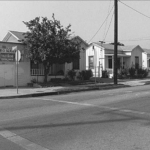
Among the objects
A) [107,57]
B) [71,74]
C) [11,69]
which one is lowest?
[71,74]

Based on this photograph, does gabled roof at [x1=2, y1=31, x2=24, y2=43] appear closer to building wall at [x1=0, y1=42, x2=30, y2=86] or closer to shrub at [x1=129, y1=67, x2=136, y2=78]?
building wall at [x1=0, y1=42, x2=30, y2=86]

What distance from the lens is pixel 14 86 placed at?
1814 centimetres

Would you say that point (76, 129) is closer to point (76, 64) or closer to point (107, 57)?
point (76, 64)

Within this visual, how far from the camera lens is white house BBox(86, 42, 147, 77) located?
30.0 meters

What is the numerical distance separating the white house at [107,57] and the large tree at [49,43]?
10.5 metres

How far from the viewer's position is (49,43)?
55.7 ft

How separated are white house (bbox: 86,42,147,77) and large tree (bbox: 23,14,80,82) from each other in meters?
10.5

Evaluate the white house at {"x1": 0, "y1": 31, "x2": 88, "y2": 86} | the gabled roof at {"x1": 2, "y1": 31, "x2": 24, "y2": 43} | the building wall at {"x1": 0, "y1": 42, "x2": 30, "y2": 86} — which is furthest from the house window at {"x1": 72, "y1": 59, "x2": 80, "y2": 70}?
the gabled roof at {"x1": 2, "y1": 31, "x2": 24, "y2": 43}

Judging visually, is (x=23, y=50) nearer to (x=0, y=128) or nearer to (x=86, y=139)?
(x=0, y=128)

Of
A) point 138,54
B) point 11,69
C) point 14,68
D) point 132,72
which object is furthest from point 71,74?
point 138,54

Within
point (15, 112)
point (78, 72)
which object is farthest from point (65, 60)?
point (15, 112)

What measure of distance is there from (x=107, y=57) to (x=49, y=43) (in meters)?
14.9

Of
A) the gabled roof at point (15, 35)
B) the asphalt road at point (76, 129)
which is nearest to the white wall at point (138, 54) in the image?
the gabled roof at point (15, 35)

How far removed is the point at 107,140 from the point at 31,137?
180 centimetres
